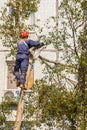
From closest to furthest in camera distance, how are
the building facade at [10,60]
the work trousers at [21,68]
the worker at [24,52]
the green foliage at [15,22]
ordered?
the work trousers at [21,68], the worker at [24,52], the green foliage at [15,22], the building facade at [10,60]

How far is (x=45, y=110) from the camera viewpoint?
13.9 metres

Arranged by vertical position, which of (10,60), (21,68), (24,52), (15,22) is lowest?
(10,60)

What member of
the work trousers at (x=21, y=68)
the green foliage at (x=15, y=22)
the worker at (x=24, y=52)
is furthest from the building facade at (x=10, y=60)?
the worker at (x=24, y=52)

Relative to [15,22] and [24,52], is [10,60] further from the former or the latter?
[24,52]

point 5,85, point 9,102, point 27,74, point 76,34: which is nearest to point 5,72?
point 5,85

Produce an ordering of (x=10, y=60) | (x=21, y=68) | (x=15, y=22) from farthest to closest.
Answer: (x=10, y=60), (x=15, y=22), (x=21, y=68)

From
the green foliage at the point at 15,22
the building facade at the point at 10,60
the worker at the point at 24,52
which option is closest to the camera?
the worker at the point at 24,52

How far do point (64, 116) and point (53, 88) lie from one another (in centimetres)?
92

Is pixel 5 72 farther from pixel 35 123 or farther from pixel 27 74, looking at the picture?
pixel 27 74

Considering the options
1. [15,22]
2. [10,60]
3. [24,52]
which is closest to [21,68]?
[24,52]

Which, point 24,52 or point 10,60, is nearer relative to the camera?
point 24,52

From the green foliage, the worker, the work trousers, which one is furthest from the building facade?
the worker

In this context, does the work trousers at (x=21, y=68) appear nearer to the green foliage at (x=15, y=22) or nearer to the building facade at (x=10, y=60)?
the green foliage at (x=15, y=22)

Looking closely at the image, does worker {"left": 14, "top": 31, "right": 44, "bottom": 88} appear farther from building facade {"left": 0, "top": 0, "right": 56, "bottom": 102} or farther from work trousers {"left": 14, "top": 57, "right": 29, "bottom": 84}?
building facade {"left": 0, "top": 0, "right": 56, "bottom": 102}
